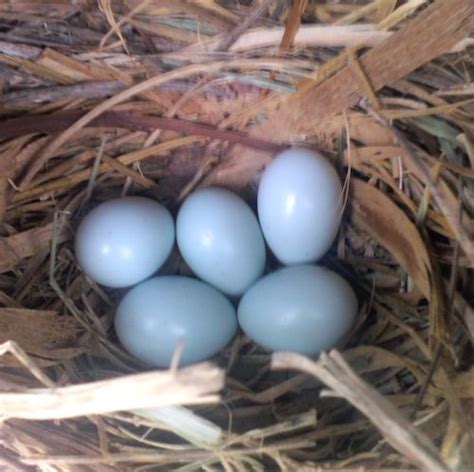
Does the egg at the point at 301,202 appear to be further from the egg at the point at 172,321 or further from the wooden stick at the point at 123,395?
the wooden stick at the point at 123,395

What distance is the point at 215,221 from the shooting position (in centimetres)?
83

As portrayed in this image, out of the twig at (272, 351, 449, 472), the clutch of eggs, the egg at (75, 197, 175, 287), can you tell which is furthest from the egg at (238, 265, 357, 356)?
the twig at (272, 351, 449, 472)

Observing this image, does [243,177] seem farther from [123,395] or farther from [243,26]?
[123,395]

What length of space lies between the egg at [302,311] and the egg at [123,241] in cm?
14

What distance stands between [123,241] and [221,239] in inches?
4.7

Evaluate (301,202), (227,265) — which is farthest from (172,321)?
(301,202)

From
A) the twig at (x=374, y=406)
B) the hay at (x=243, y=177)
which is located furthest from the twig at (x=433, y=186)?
the twig at (x=374, y=406)

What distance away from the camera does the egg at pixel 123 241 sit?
83 cm

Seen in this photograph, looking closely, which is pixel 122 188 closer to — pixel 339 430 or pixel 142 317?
pixel 142 317

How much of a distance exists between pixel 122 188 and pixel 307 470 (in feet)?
1.50

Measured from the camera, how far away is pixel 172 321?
2.65ft

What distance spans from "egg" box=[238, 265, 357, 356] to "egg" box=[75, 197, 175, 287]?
14cm

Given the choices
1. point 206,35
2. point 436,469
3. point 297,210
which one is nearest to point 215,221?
A: point 297,210

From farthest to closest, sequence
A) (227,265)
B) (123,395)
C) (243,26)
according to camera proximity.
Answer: (227,265), (243,26), (123,395)
